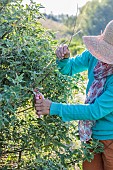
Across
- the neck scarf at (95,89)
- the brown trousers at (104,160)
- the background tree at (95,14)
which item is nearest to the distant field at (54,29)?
the neck scarf at (95,89)

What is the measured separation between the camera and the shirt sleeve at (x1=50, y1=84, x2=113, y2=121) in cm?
234

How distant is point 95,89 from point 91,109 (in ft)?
0.60

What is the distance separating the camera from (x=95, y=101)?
7.80ft

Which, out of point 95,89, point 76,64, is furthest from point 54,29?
point 95,89

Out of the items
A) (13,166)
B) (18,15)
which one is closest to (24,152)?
(13,166)

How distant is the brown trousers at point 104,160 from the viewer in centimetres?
259

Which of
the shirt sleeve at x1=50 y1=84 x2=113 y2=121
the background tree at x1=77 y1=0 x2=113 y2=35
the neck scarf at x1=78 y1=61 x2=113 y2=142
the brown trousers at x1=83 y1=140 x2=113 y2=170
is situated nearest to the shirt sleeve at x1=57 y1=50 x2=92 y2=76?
the neck scarf at x1=78 y1=61 x2=113 y2=142

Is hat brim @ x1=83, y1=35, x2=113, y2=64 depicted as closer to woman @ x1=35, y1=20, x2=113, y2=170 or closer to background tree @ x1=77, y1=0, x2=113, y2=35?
woman @ x1=35, y1=20, x2=113, y2=170

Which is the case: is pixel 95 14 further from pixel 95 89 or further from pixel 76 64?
pixel 95 89

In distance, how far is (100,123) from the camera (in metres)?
2.55

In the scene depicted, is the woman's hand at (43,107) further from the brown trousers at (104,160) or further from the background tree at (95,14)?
the background tree at (95,14)

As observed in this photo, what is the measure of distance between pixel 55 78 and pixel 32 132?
35 cm

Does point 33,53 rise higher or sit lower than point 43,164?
higher

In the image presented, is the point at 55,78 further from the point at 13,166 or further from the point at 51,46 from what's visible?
the point at 13,166
